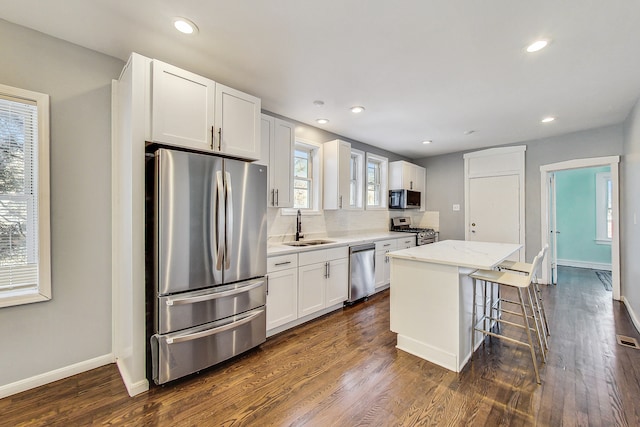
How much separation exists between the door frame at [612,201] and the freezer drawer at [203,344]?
15.9 feet

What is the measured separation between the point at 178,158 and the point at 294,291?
176 centimetres

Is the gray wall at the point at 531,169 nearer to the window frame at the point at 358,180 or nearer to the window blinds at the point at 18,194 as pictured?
the window frame at the point at 358,180

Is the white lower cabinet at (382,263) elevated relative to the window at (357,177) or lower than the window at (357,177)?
lower

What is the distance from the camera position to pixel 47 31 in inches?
76.2

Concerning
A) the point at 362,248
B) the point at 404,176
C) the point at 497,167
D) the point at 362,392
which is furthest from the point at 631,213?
the point at 362,392

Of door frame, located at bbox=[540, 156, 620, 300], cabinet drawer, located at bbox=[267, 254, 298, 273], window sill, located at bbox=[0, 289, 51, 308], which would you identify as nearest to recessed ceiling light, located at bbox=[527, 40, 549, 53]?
cabinet drawer, located at bbox=[267, 254, 298, 273]

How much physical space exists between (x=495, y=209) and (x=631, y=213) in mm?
1858

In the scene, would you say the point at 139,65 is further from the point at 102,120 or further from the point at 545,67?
the point at 545,67

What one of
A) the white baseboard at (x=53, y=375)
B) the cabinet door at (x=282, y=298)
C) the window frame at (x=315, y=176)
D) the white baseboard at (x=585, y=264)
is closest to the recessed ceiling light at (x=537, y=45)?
the window frame at (x=315, y=176)

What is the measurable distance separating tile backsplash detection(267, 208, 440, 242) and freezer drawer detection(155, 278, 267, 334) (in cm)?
113

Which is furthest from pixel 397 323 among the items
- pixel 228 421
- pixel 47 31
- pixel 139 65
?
pixel 47 31

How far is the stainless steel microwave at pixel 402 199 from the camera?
525cm

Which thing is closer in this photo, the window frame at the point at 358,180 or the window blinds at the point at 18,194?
the window blinds at the point at 18,194

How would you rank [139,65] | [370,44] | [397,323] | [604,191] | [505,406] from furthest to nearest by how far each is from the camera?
[604,191] < [397,323] < [370,44] < [139,65] < [505,406]
